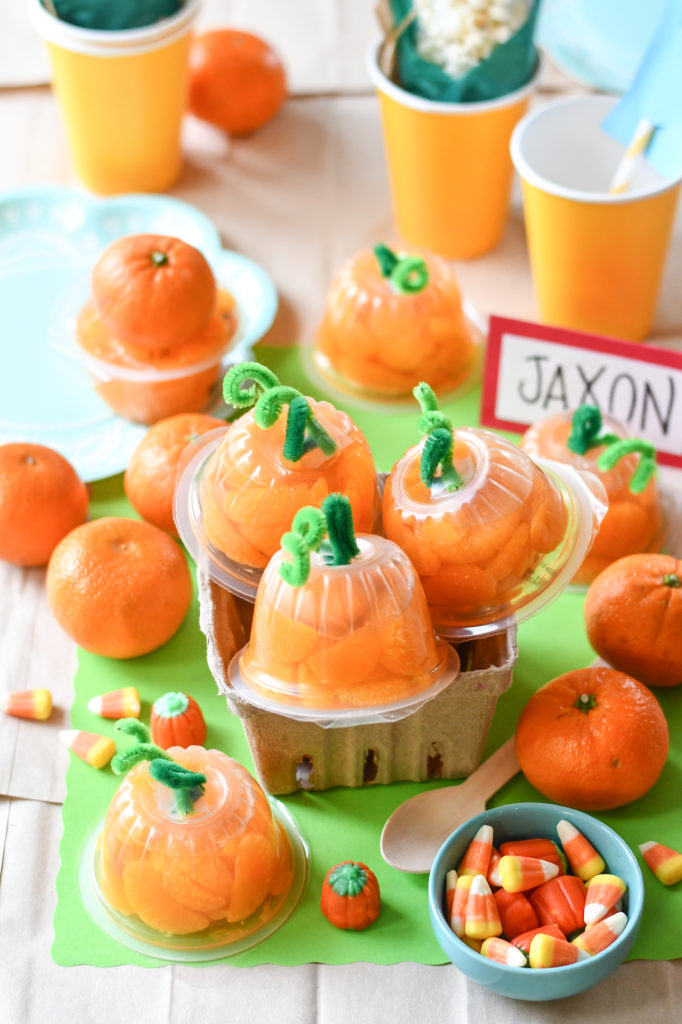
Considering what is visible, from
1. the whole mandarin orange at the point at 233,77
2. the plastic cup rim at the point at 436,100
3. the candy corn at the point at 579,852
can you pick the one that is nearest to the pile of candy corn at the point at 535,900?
the candy corn at the point at 579,852

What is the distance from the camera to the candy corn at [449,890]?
3.17 feet

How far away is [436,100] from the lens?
1543 millimetres

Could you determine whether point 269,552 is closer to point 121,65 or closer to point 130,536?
point 130,536

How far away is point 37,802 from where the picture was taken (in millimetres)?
1130

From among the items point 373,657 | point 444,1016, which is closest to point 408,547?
point 373,657

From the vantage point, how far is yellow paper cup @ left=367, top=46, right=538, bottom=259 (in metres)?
1.52

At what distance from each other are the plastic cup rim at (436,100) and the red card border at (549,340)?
0.32 meters

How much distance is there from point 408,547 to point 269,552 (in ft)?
0.38

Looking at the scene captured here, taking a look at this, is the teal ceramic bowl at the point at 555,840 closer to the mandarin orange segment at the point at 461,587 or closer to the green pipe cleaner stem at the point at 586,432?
the mandarin orange segment at the point at 461,587

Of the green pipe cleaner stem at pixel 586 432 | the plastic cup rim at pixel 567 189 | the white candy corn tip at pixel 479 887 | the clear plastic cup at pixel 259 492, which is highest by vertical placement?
the plastic cup rim at pixel 567 189

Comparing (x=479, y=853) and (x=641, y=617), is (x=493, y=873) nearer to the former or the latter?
(x=479, y=853)

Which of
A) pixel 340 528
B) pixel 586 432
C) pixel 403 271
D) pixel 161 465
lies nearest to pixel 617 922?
pixel 340 528

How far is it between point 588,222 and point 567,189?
5 centimetres

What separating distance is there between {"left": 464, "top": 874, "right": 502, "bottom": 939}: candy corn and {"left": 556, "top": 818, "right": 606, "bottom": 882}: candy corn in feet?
0.27
